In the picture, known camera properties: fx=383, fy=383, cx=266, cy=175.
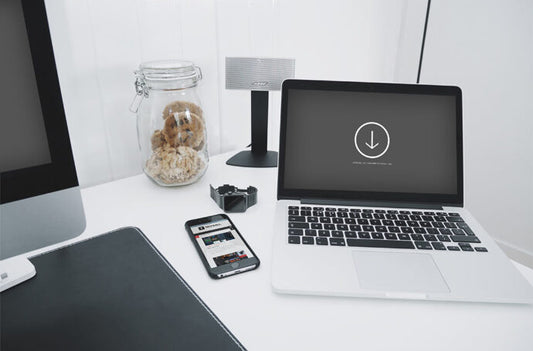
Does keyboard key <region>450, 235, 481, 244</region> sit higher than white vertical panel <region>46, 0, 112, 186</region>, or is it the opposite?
white vertical panel <region>46, 0, 112, 186</region>

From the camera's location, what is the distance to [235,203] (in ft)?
2.40

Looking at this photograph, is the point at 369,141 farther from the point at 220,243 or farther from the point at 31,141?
the point at 31,141

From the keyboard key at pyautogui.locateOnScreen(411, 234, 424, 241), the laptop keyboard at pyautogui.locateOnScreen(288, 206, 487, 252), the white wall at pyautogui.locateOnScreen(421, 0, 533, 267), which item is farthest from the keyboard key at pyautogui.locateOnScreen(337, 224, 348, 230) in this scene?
the white wall at pyautogui.locateOnScreen(421, 0, 533, 267)

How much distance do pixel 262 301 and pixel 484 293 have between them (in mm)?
289

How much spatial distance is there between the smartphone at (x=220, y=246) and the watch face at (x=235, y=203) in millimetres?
37

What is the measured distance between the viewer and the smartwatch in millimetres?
726

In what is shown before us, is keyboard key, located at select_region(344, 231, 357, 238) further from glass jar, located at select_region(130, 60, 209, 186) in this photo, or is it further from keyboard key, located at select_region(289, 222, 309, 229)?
glass jar, located at select_region(130, 60, 209, 186)

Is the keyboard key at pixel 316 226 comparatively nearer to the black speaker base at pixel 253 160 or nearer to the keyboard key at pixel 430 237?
the keyboard key at pixel 430 237

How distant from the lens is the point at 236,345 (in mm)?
424

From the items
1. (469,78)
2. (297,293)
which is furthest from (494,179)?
(297,293)

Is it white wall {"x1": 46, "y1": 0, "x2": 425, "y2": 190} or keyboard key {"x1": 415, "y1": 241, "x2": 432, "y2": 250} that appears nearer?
keyboard key {"x1": 415, "y1": 241, "x2": 432, "y2": 250}

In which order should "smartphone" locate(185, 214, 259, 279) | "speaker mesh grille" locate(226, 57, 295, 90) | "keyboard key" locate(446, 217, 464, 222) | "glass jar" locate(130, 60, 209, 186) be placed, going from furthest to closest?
"speaker mesh grille" locate(226, 57, 295, 90) → "glass jar" locate(130, 60, 209, 186) → "keyboard key" locate(446, 217, 464, 222) → "smartphone" locate(185, 214, 259, 279)

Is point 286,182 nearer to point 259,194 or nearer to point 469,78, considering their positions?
point 259,194

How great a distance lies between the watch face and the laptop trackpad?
24 cm
